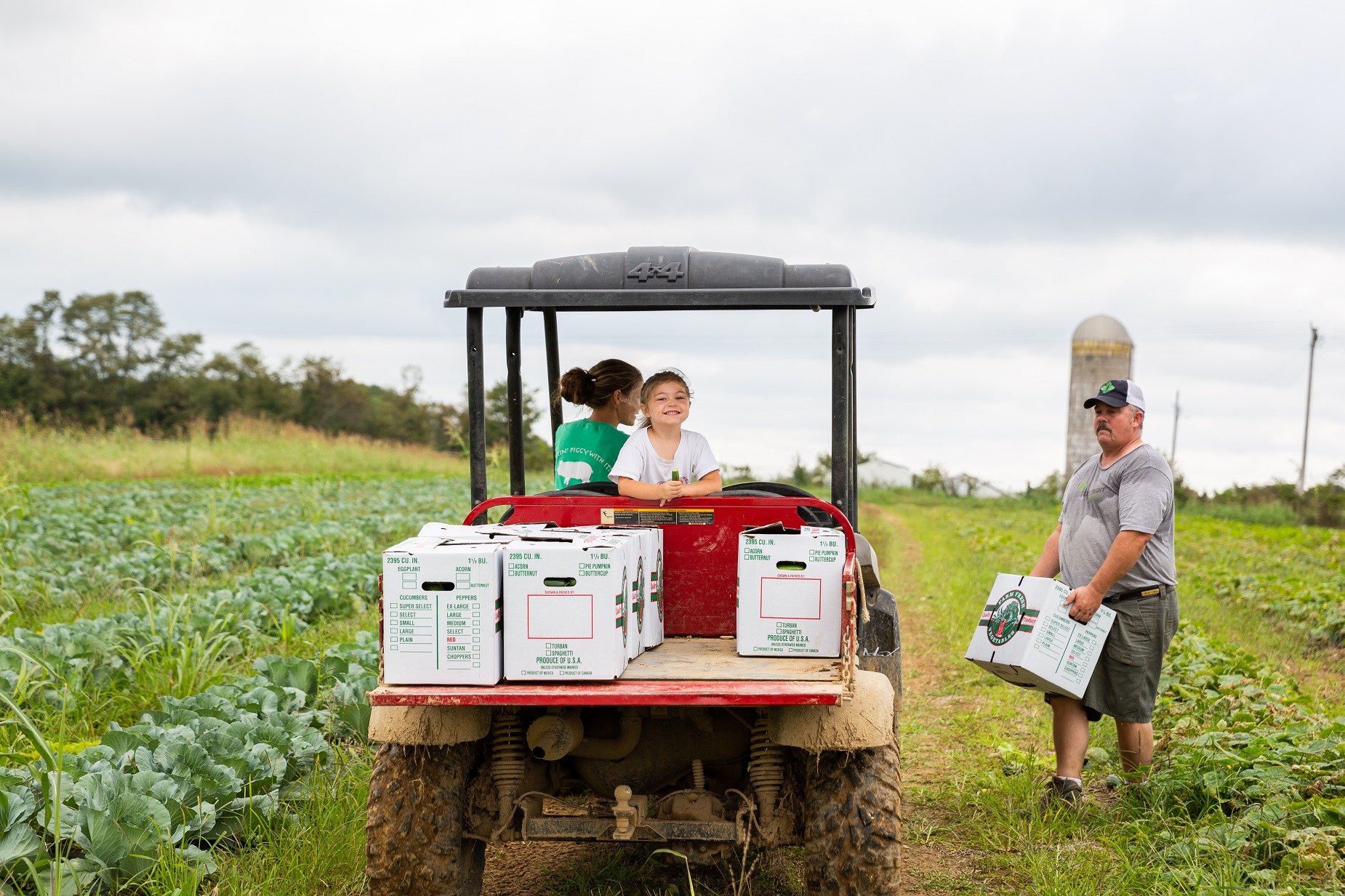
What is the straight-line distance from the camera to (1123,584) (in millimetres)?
5129

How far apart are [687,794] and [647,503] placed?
1.15 metres

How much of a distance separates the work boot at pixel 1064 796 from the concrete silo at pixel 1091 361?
58.7 ft

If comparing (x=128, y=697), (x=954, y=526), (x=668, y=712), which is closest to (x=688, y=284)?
(x=668, y=712)

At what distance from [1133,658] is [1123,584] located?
0.34 meters

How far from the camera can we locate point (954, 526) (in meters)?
22.2

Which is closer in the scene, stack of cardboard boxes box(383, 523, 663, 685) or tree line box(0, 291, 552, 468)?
stack of cardboard boxes box(383, 523, 663, 685)

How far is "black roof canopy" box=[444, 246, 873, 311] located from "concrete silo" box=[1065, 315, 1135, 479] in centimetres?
1912

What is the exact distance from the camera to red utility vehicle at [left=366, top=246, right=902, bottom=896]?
11.0ft

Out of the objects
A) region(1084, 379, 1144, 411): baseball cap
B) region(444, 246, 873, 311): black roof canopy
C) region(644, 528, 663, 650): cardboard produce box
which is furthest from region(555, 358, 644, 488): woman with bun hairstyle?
region(1084, 379, 1144, 411): baseball cap

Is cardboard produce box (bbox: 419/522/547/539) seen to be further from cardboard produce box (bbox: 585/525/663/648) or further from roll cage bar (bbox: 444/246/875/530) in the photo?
roll cage bar (bbox: 444/246/875/530)

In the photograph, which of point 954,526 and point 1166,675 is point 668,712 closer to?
point 1166,675

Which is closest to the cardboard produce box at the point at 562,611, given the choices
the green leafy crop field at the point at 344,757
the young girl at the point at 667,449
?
the young girl at the point at 667,449

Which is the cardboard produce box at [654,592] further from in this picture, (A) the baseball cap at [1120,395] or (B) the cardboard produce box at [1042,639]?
(A) the baseball cap at [1120,395]

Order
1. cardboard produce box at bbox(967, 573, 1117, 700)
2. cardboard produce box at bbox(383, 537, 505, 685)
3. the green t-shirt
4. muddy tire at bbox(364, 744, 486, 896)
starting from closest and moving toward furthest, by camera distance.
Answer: cardboard produce box at bbox(383, 537, 505, 685), muddy tire at bbox(364, 744, 486, 896), cardboard produce box at bbox(967, 573, 1117, 700), the green t-shirt
